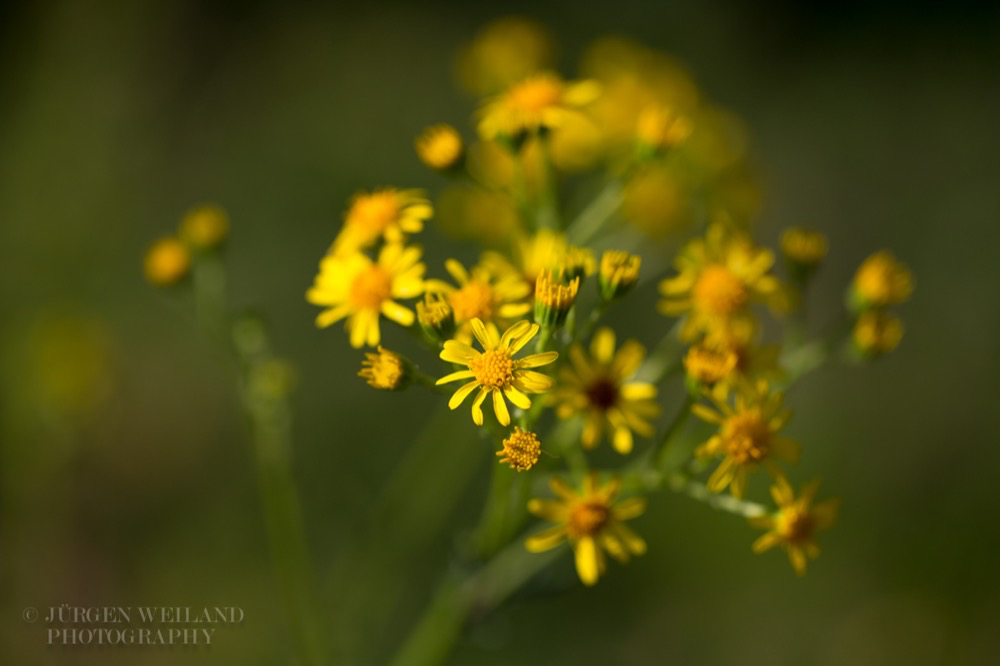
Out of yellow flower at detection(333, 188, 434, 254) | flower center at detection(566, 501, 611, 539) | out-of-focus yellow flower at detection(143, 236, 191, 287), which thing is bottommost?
flower center at detection(566, 501, 611, 539)

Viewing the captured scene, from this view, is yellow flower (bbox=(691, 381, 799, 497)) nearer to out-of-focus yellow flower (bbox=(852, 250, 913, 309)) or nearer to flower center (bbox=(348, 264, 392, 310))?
out-of-focus yellow flower (bbox=(852, 250, 913, 309))

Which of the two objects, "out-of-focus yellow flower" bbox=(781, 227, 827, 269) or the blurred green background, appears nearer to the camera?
"out-of-focus yellow flower" bbox=(781, 227, 827, 269)

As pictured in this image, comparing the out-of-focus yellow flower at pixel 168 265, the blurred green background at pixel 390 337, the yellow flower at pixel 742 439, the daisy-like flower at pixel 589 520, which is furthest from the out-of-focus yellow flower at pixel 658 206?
the out-of-focus yellow flower at pixel 168 265

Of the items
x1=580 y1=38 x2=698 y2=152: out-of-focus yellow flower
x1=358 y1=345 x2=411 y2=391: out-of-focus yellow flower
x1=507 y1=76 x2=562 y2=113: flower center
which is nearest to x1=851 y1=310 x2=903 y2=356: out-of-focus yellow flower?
x1=580 y1=38 x2=698 y2=152: out-of-focus yellow flower

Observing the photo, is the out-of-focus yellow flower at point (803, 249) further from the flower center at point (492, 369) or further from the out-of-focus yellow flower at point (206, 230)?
the out-of-focus yellow flower at point (206, 230)

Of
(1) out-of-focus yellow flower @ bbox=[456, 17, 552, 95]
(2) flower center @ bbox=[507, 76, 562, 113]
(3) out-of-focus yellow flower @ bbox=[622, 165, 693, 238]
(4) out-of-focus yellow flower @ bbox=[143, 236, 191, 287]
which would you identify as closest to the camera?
(2) flower center @ bbox=[507, 76, 562, 113]

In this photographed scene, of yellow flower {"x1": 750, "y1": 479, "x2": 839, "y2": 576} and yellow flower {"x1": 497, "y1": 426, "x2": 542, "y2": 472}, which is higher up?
yellow flower {"x1": 497, "y1": 426, "x2": 542, "y2": 472}

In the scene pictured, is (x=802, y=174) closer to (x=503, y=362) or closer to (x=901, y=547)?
(x=901, y=547)

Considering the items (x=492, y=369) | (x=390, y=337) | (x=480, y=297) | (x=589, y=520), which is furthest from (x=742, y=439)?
(x=390, y=337)
